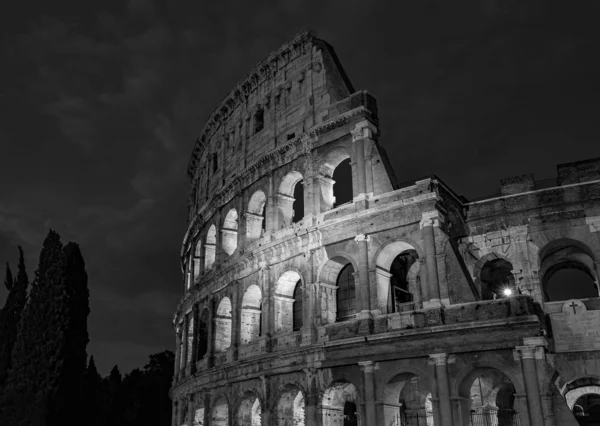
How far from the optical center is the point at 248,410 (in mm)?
21031

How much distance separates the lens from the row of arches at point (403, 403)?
1591 centimetres

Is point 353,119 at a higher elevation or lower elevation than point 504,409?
higher

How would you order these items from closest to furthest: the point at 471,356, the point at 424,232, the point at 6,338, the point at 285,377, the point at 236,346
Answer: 1. the point at 471,356
2. the point at 424,232
3. the point at 285,377
4. the point at 236,346
5. the point at 6,338

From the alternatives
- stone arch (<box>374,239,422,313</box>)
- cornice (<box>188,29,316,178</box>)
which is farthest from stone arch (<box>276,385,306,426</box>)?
cornice (<box>188,29,316,178</box>)

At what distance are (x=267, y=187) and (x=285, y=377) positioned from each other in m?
7.37

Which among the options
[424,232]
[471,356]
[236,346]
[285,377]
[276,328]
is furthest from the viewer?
[236,346]

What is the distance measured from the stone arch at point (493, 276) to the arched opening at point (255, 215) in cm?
868

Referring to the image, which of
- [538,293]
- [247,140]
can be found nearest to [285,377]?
[538,293]

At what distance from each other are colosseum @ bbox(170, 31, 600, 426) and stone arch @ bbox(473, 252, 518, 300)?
0.06 m

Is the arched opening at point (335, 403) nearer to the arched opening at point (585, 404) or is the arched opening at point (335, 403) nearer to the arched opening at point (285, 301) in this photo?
the arched opening at point (285, 301)

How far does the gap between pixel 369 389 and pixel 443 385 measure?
86.5 inches

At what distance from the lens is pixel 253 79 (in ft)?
85.2

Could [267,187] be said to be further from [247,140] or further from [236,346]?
[236,346]

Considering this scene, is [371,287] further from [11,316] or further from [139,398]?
[139,398]
